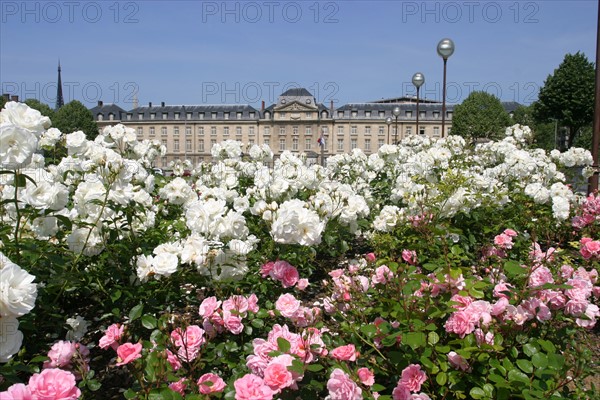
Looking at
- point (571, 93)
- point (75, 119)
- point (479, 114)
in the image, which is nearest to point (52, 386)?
point (571, 93)

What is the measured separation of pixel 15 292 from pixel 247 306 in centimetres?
95

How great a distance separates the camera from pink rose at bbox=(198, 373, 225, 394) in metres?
1.52

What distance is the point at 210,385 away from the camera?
4.98 ft

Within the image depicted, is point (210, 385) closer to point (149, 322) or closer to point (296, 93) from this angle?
point (149, 322)

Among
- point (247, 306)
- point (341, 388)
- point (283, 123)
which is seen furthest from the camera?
point (283, 123)

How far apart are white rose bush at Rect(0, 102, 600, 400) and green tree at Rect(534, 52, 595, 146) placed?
3861cm

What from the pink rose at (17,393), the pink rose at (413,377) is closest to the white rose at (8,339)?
the pink rose at (17,393)

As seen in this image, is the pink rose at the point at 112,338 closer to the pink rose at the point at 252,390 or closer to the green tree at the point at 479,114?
the pink rose at the point at 252,390

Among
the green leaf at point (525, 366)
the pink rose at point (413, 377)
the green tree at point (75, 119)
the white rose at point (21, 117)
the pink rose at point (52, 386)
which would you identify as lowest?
the pink rose at point (413, 377)

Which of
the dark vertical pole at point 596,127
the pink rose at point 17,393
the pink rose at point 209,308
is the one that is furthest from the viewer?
the dark vertical pole at point 596,127

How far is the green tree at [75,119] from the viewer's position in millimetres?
57906

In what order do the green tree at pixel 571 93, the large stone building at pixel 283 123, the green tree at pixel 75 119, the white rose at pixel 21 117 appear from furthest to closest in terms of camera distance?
the large stone building at pixel 283 123 < the green tree at pixel 75 119 < the green tree at pixel 571 93 < the white rose at pixel 21 117

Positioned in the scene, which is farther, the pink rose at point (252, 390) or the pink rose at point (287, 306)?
the pink rose at point (287, 306)

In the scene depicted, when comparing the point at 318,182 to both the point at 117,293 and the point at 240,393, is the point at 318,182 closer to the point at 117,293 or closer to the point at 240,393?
the point at 117,293
